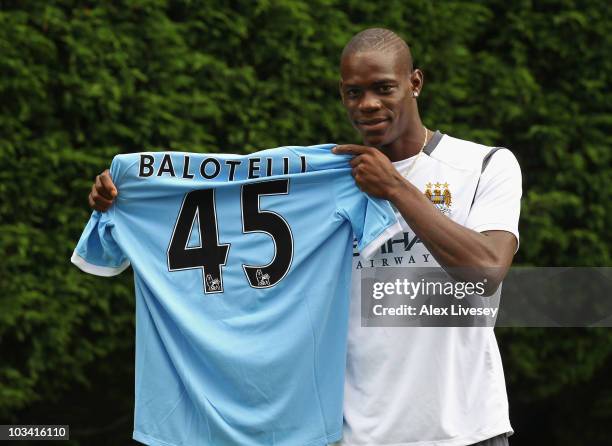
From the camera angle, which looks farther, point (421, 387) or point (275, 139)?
point (275, 139)

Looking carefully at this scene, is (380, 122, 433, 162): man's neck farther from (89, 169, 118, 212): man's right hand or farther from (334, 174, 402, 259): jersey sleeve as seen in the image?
(89, 169, 118, 212): man's right hand

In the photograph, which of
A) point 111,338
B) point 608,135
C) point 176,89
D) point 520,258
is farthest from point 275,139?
point 608,135

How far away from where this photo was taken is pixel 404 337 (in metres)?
3.26

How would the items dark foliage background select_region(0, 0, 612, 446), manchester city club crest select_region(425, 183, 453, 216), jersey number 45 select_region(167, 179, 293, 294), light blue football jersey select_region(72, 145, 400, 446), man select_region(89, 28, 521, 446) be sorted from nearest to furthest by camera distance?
man select_region(89, 28, 521, 446)
manchester city club crest select_region(425, 183, 453, 216)
light blue football jersey select_region(72, 145, 400, 446)
jersey number 45 select_region(167, 179, 293, 294)
dark foliage background select_region(0, 0, 612, 446)

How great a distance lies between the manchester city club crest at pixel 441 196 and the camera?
3.31 m

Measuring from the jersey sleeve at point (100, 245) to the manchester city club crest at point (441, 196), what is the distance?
1.10 meters

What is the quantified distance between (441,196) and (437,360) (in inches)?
20.1

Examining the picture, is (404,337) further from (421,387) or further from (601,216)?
(601,216)

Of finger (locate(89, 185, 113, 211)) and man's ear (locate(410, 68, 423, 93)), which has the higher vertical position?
man's ear (locate(410, 68, 423, 93))

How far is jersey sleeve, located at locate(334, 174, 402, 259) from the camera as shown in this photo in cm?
325

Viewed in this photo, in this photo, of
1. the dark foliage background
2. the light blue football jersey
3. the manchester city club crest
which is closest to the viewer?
the manchester city club crest

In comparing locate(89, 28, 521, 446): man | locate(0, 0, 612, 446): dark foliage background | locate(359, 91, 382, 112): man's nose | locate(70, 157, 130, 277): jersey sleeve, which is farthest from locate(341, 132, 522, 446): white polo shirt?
locate(0, 0, 612, 446): dark foliage background

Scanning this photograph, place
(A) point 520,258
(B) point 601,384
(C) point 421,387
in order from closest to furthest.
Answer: (C) point 421,387 → (A) point 520,258 → (B) point 601,384

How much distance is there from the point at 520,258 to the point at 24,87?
3149mm
